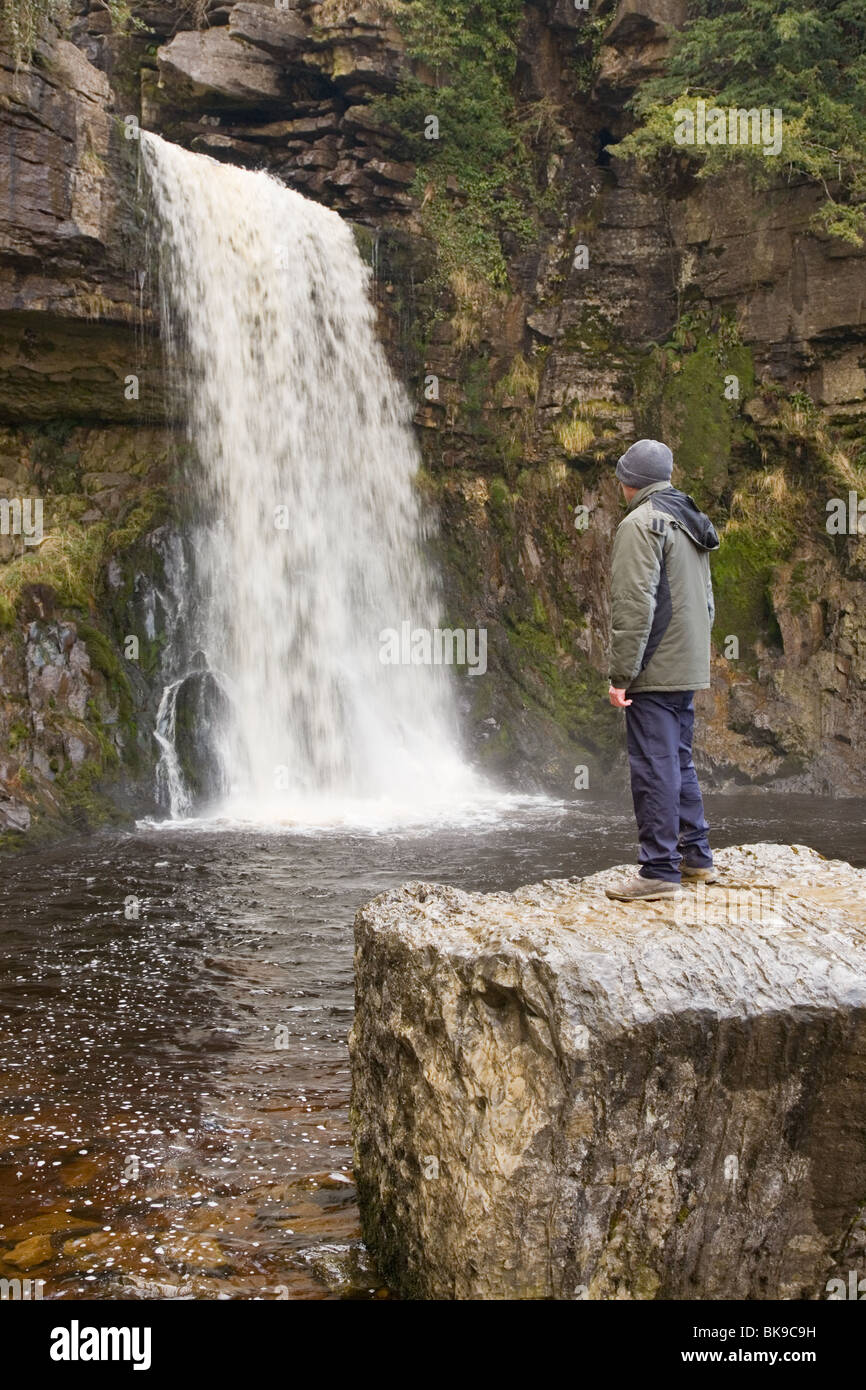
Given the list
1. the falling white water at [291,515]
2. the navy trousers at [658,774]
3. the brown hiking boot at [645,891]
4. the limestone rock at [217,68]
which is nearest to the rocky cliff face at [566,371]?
the limestone rock at [217,68]

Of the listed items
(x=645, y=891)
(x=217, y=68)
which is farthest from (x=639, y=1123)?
(x=217, y=68)

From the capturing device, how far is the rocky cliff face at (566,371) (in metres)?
15.7

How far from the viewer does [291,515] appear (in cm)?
1530

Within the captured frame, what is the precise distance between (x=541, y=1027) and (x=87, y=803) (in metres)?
9.64

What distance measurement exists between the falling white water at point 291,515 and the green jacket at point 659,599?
912 cm

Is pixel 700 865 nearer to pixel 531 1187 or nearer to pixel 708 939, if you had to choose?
pixel 708 939

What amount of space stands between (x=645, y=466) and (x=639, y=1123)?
2.55 m

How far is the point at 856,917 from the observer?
4098mm

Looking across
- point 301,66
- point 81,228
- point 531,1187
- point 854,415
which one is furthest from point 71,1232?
point 301,66

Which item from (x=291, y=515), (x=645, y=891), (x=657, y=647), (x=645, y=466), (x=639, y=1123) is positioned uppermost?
(x=291, y=515)

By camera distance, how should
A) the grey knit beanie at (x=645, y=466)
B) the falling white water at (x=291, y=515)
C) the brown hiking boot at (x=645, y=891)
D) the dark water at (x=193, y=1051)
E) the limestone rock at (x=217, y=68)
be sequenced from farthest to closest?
the limestone rock at (x=217, y=68) < the falling white water at (x=291, y=515) < the grey knit beanie at (x=645, y=466) < the brown hiking boot at (x=645, y=891) < the dark water at (x=193, y=1051)

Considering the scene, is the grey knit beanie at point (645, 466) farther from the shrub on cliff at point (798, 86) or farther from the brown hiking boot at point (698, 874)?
the shrub on cliff at point (798, 86)

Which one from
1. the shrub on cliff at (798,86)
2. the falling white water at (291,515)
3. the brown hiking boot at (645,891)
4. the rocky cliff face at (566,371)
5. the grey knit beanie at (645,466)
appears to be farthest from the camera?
the rocky cliff face at (566,371)

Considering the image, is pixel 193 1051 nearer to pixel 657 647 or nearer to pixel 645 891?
pixel 645 891
